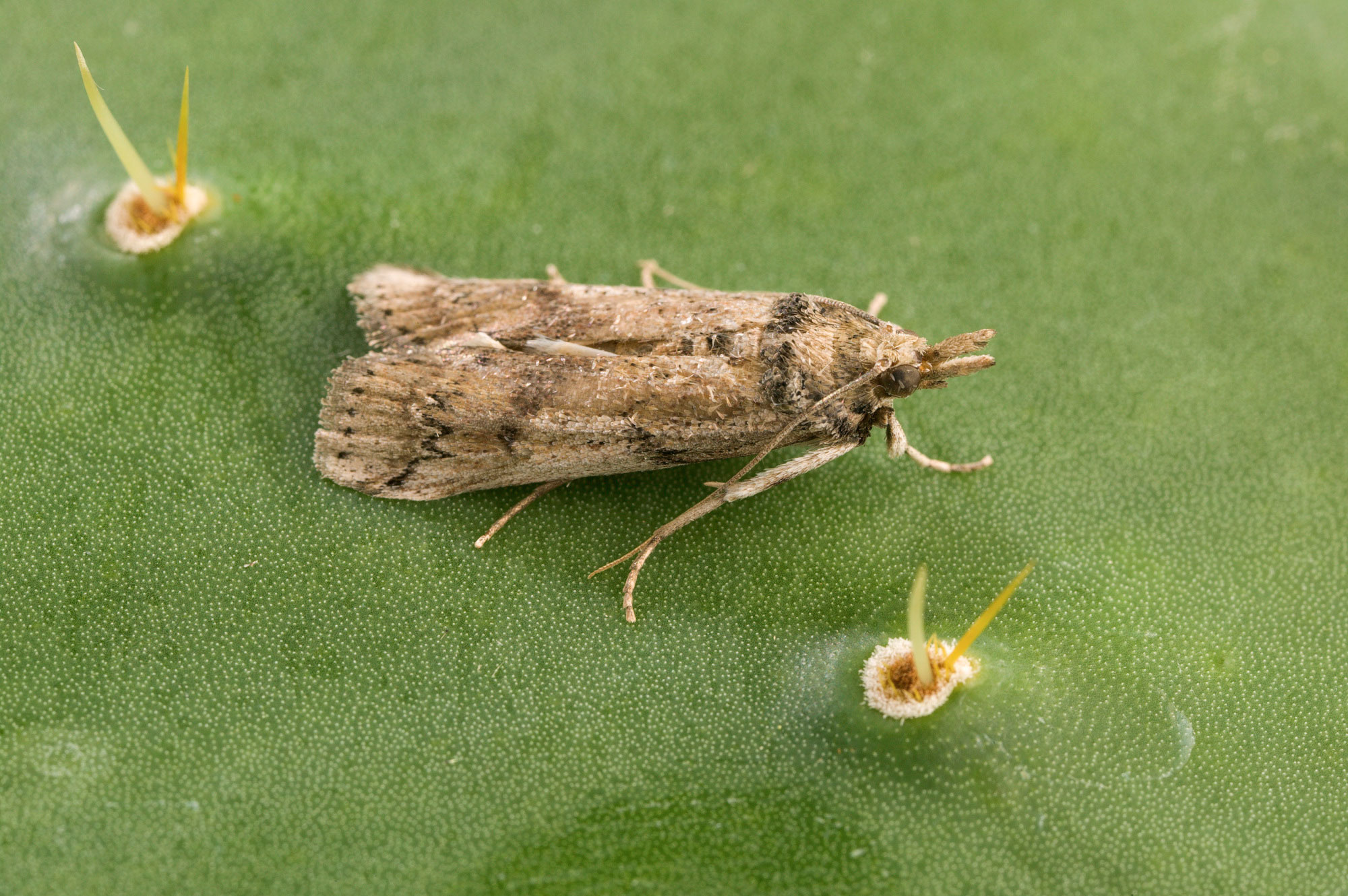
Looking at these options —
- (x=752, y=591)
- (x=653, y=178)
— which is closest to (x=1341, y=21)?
(x=653, y=178)

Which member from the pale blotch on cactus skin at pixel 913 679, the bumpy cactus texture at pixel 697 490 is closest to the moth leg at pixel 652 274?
the bumpy cactus texture at pixel 697 490

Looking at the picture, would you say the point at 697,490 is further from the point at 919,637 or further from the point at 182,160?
the point at 182,160

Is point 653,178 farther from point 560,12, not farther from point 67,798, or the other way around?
point 67,798

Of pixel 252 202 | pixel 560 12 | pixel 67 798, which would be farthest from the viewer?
pixel 560 12

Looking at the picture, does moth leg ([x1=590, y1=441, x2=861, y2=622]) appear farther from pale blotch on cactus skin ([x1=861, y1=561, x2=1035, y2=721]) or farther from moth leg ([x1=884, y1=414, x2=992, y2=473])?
pale blotch on cactus skin ([x1=861, y1=561, x2=1035, y2=721])

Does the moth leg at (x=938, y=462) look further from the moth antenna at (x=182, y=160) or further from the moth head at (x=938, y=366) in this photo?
the moth antenna at (x=182, y=160)

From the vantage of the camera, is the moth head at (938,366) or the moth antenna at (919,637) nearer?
the moth antenna at (919,637)

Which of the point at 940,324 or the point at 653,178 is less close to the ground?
the point at 653,178
